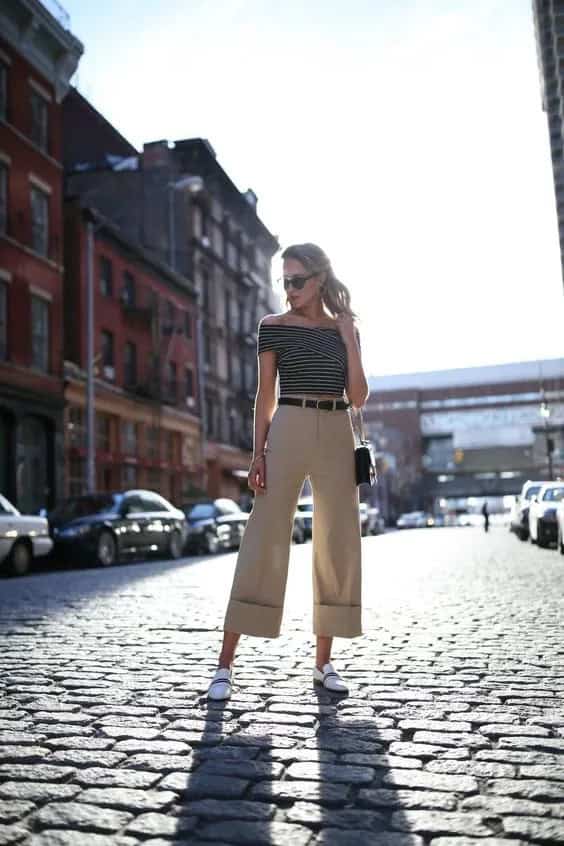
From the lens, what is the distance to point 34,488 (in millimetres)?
26250

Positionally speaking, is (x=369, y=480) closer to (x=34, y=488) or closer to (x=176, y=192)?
(x=34, y=488)

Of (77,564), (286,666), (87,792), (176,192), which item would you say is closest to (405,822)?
(87,792)

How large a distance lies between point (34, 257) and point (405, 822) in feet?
84.2

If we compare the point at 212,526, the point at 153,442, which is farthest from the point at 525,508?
the point at 153,442

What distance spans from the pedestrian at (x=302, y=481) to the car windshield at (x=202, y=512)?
19.5 m

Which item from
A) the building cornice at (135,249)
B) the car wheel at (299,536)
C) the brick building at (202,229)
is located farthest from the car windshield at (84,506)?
the brick building at (202,229)

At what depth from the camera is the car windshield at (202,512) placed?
23766 mm

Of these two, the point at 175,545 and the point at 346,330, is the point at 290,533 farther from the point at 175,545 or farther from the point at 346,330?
the point at 175,545

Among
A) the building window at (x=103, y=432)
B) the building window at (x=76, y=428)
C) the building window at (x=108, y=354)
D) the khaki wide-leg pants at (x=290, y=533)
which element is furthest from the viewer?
the building window at (x=108, y=354)

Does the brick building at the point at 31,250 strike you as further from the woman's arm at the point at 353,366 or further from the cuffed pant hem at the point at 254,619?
the cuffed pant hem at the point at 254,619

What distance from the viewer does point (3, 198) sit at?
83.0 feet

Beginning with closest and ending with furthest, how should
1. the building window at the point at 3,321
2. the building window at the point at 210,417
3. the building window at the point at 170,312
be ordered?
the building window at the point at 3,321
the building window at the point at 170,312
the building window at the point at 210,417

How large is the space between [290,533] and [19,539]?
11.3 m

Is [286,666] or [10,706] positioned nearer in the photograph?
[10,706]
